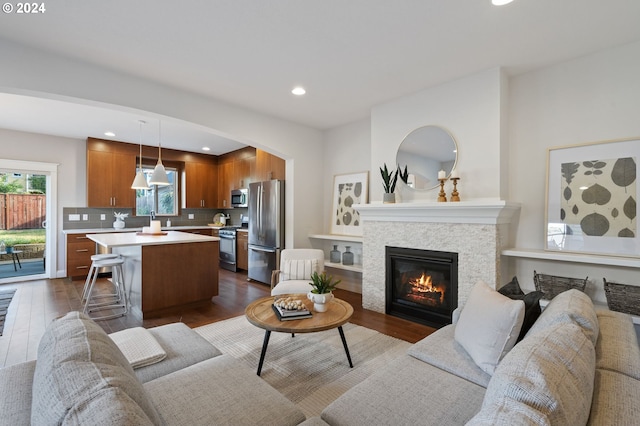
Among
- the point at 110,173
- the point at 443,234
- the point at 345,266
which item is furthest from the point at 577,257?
the point at 110,173

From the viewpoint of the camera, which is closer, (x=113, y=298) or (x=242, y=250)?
(x=113, y=298)

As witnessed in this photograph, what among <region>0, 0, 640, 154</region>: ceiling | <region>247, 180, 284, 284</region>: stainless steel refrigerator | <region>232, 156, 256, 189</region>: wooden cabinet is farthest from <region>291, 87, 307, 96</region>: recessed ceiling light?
<region>232, 156, 256, 189</region>: wooden cabinet

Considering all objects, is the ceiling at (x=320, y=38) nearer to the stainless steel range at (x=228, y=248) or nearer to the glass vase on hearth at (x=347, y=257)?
the glass vase on hearth at (x=347, y=257)

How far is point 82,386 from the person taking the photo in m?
0.74

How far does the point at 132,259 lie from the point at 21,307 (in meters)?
1.68

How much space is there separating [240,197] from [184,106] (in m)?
3.25

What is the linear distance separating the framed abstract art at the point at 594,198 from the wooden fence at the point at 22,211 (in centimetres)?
798

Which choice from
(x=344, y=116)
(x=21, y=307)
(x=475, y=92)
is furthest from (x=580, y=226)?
(x=21, y=307)

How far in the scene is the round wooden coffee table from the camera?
213cm

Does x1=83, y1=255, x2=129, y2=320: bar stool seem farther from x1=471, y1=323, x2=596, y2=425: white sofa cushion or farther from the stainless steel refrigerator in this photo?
x1=471, y1=323, x2=596, y2=425: white sofa cushion

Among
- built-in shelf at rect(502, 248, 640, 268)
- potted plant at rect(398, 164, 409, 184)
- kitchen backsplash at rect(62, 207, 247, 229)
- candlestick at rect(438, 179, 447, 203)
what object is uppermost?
potted plant at rect(398, 164, 409, 184)

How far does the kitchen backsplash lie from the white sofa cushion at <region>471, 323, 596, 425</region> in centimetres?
664

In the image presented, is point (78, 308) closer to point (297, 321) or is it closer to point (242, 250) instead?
point (242, 250)

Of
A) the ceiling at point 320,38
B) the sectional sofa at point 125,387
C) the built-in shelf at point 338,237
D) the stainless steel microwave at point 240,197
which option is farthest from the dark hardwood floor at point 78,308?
the ceiling at point 320,38
